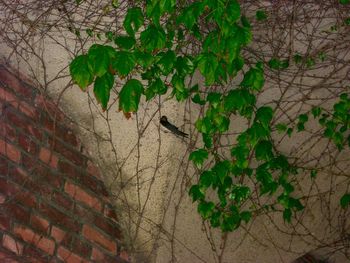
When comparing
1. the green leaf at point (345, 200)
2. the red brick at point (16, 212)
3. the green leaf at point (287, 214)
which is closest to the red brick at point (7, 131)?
the red brick at point (16, 212)

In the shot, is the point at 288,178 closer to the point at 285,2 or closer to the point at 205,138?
the point at 205,138

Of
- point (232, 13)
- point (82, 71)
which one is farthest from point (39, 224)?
point (232, 13)

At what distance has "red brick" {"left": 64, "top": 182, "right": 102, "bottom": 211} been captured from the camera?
2.28 meters

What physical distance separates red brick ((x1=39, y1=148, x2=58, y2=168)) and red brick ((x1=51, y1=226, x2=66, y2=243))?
26 cm

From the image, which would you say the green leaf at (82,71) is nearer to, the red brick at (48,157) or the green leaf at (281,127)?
the red brick at (48,157)

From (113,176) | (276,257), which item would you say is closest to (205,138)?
(113,176)

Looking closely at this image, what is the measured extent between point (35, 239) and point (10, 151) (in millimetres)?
354

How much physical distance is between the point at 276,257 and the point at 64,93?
134 cm

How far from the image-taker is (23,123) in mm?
2174

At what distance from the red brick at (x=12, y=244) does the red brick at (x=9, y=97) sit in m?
0.53

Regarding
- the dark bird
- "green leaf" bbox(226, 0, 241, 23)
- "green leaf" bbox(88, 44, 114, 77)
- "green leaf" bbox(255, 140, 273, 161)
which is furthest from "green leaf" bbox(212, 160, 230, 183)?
"green leaf" bbox(88, 44, 114, 77)

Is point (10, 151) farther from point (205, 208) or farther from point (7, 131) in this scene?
point (205, 208)

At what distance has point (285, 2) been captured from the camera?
2293 mm

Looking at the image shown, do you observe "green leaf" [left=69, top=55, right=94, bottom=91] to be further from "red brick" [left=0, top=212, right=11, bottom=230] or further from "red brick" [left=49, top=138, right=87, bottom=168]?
"red brick" [left=49, top=138, right=87, bottom=168]
